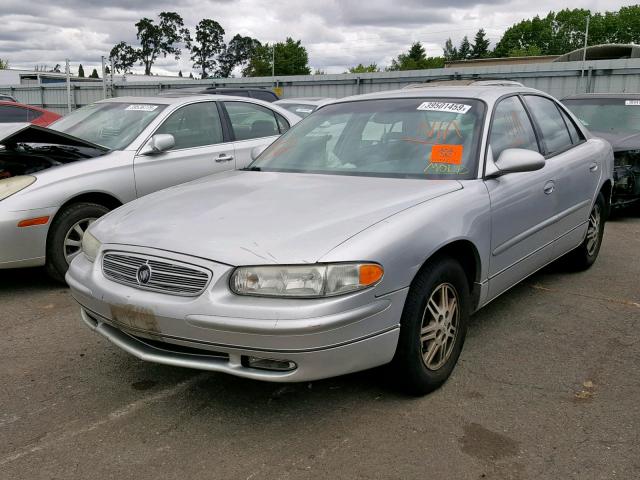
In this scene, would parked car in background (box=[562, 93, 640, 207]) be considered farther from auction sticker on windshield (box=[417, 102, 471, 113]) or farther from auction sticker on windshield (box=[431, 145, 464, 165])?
auction sticker on windshield (box=[431, 145, 464, 165])

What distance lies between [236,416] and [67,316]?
6.78ft

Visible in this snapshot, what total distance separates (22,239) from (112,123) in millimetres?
1783

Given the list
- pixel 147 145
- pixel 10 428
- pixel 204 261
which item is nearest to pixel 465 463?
pixel 204 261

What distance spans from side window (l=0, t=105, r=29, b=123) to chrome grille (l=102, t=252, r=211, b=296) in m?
8.45

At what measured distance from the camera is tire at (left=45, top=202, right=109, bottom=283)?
16.4ft

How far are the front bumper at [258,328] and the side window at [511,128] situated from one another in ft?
5.04

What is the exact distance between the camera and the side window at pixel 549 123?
4594mm

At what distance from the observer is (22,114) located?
10.5 meters

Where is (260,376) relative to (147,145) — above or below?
below

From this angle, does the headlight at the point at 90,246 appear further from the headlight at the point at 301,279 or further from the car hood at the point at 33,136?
the car hood at the point at 33,136

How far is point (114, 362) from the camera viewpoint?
3664 mm

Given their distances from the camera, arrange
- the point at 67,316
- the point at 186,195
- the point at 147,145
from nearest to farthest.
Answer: the point at 186,195
the point at 67,316
the point at 147,145

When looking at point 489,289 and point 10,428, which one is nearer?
point 10,428

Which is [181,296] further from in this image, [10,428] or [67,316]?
[67,316]
